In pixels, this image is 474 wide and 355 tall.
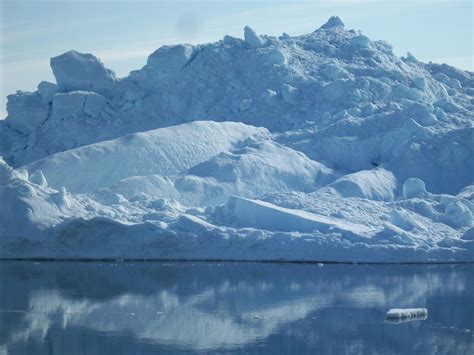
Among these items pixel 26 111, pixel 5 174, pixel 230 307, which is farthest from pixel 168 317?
pixel 26 111

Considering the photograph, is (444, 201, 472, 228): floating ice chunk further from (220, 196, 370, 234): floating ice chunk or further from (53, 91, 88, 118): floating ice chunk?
(53, 91, 88, 118): floating ice chunk

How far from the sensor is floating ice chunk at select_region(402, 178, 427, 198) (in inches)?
1198

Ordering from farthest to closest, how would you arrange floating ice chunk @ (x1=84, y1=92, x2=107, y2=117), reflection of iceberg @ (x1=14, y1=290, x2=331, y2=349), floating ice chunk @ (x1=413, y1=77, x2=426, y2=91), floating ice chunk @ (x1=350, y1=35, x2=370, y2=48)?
floating ice chunk @ (x1=350, y1=35, x2=370, y2=48) → floating ice chunk @ (x1=413, y1=77, x2=426, y2=91) → floating ice chunk @ (x1=84, y1=92, x2=107, y2=117) → reflection of iceberg @ (x1=14, y1=290, x2=331, y2=349)

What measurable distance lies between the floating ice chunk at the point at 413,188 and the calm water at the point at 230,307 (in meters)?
4.28

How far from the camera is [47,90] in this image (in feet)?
123

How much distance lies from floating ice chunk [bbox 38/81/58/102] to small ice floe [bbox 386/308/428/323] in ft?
70.8

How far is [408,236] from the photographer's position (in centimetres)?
2697

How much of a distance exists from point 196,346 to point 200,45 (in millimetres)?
24033

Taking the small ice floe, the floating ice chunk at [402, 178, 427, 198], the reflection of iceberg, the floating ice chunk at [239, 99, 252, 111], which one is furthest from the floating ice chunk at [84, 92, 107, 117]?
the small ice floe

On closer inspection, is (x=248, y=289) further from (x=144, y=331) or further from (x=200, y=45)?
(x=200, y=45)

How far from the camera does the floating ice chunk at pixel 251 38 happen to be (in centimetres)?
3850

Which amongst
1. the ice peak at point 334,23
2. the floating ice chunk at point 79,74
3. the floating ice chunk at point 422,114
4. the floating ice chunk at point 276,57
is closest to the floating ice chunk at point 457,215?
the floating ice chunk at point 422,114

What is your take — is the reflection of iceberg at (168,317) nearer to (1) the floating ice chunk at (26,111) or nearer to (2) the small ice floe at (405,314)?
(2) the small ice floe at (405,314)

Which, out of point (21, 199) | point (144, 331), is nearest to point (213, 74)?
point (21, 199)
